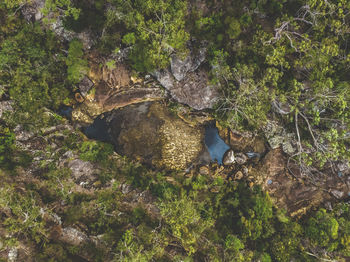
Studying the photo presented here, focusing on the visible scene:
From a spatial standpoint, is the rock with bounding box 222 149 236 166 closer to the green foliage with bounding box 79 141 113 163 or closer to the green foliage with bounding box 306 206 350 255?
the green foliage with bounding box 306 206 350 255

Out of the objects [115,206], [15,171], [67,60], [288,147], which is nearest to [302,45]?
[288,147]

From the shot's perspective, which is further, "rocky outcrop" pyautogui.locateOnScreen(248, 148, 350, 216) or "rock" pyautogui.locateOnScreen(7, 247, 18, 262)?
"rocky outcrop" pyautogui.locateOnScreen(248, 148, 350, 216)

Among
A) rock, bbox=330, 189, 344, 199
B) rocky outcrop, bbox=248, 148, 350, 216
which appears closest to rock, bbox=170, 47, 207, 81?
rocky outcrop, bbox=248, 148, 350, 216

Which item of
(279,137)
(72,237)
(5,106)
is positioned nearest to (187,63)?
(279,137)

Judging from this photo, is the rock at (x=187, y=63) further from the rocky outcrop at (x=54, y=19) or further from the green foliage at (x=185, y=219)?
the green foliage at (x=185, y=219)

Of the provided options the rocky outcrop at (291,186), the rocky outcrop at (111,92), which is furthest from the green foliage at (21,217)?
the rocky outcrop at (291,186)
